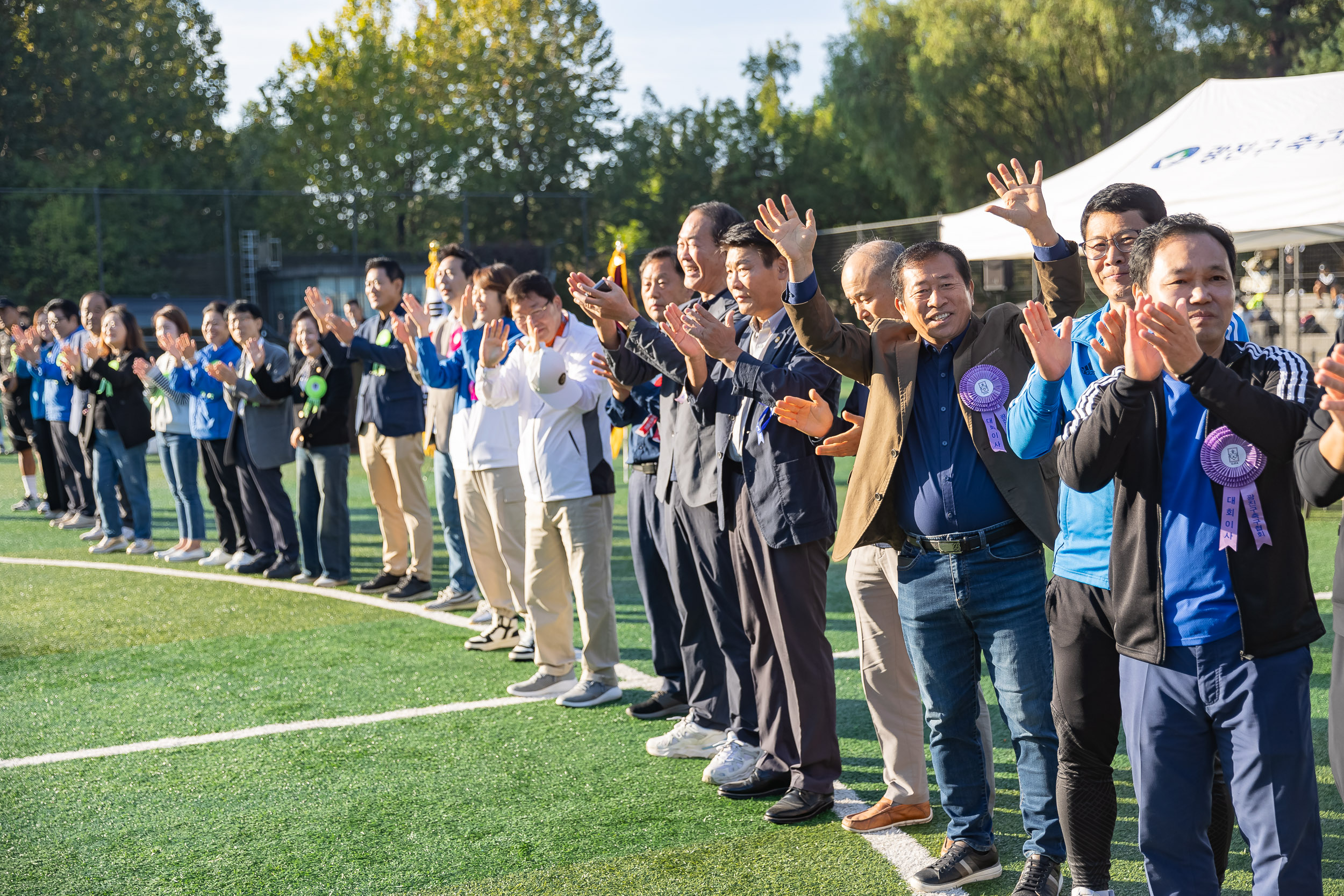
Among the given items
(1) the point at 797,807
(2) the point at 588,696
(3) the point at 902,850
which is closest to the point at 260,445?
(2) the point at 588,696

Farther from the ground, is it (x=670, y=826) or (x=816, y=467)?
(x=816, y=467)

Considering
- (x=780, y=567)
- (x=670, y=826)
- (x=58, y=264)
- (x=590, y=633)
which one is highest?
(x=58, y=264)

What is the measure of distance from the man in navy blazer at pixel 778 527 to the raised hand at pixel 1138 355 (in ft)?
5.16

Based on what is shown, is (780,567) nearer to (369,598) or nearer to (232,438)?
(369,598)

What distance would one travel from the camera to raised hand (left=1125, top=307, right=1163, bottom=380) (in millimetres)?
2344

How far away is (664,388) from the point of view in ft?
15.7

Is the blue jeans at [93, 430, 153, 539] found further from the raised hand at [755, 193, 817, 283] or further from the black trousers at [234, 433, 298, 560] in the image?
the raised hand at [755, 193, 817, 283]

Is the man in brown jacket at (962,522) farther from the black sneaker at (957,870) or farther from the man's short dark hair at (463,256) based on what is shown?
the man's short dark hair at (463,256)

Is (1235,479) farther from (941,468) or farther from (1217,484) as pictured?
(941,468)

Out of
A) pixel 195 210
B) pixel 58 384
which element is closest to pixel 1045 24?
pixel 195 210

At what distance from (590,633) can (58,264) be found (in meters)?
31.1

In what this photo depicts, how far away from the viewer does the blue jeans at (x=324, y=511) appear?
8.19m

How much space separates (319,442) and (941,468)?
5772 mm

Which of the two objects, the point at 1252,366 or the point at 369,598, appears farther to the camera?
the point at 369,598
